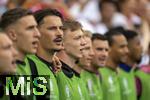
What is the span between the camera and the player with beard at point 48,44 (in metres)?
9.52

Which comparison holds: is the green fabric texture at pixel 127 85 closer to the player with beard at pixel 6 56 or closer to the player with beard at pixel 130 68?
the player with beard at pixel 130 68

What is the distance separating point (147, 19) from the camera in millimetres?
16609

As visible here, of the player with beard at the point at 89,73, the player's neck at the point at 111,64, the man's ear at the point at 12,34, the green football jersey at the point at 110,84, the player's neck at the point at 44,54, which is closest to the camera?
the man's ear at the point at 12,34

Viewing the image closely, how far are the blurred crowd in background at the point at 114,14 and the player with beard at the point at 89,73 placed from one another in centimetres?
244

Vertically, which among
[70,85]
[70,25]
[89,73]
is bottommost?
[70,85]

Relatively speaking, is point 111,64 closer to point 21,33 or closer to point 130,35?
point 130,35

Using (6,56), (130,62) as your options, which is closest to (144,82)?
(130,62)

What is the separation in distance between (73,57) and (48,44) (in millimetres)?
1012

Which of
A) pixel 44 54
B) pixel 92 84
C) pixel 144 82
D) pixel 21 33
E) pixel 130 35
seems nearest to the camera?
pixel 21 33

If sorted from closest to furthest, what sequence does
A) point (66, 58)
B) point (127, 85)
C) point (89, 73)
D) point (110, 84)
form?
point (66, 58) < point (89, 73) < point (110, 84) < point (127, 85)

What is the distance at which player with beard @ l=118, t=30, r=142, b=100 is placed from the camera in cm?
1334

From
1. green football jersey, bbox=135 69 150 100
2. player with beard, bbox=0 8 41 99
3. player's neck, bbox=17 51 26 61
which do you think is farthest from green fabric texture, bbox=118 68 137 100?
player's neck, bbox=17 51 26 61

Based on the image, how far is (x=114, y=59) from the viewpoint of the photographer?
1331 centimetres

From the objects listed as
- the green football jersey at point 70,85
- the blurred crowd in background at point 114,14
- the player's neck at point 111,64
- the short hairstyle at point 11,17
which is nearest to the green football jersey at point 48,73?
the green football jersey at point 70,85
